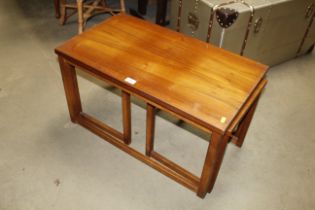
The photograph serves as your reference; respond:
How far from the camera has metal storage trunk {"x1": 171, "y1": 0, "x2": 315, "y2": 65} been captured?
1.89m

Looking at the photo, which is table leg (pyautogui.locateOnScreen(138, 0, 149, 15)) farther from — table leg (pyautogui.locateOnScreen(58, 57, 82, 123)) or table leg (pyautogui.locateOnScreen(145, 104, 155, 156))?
table leg (pyautogui.locateOnScreen(145, 104, 155, 156))

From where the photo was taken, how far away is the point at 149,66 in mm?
1488

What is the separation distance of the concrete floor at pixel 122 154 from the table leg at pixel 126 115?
0.37 ft

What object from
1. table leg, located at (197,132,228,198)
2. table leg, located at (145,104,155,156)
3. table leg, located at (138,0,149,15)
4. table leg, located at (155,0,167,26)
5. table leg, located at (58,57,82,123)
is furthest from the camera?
table leg, located at (138,0,149,15)

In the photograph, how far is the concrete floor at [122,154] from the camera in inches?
61.9

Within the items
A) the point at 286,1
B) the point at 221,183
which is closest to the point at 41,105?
the point at 221,183

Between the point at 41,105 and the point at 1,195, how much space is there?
71cm

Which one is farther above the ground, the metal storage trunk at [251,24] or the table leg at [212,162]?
the metal storage trunk at [251,24]

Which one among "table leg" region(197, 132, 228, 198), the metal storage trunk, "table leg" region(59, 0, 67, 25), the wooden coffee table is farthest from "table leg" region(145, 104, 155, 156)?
"table leg" region(59, 0, 67, 25)

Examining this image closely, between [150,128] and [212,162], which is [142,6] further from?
[212,162]

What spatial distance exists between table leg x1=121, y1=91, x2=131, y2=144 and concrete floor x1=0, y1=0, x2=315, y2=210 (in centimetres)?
11

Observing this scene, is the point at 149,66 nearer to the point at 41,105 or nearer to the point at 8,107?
the point at 41,105

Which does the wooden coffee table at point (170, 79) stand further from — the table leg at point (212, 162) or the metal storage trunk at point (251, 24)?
the metal storage trunk at point (251, 24)

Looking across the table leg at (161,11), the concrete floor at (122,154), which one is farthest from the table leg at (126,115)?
the table leg at (161,11)
